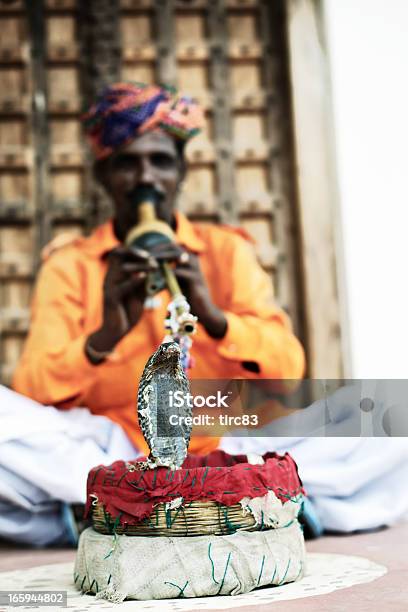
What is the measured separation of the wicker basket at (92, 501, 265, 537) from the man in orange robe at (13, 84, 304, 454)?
0.87m

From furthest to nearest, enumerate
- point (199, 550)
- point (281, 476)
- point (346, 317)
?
point (346, 317) → point (281, 476) → point (199, 550)

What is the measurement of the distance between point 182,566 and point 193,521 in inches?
2.7

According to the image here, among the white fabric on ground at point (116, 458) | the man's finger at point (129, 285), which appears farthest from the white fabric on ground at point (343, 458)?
the man's finger at point (129, 285)

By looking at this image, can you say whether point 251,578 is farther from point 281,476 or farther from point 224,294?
point 224,294

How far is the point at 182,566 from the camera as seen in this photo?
4.30 feet

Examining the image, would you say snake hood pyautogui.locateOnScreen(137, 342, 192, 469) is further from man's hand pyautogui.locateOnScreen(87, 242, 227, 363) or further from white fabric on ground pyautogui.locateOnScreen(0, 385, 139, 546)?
man's hand pyautogui.locateOnScreen(87, 242, 227, 363)

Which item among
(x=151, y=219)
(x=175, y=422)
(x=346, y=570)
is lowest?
(x=346, y=570)

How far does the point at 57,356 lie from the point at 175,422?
1.03 metres

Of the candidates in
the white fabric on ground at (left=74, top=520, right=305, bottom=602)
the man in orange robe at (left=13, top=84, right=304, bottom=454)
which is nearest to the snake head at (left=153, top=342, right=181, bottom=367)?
the white fabric on ground at (left=74, top=520, right=305, bottom=602)

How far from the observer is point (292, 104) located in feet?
10.2

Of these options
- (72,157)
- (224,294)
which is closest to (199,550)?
(224,294)

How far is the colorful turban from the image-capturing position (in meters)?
2.54

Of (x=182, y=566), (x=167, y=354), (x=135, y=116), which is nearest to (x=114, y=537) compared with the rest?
(x=182, y=566)

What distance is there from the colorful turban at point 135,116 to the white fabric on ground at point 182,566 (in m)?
1.46
